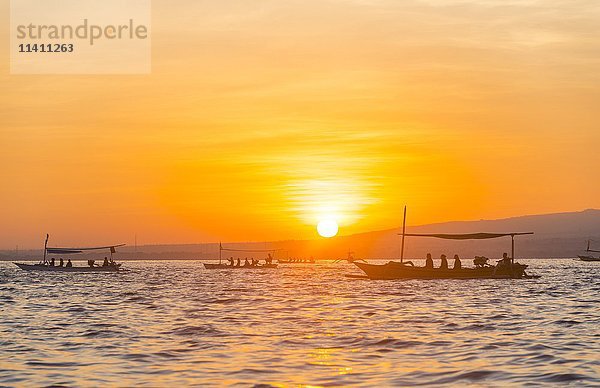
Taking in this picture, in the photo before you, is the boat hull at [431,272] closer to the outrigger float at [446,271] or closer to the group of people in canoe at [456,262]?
the outrigger float at [446,271]

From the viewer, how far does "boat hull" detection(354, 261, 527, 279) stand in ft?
248

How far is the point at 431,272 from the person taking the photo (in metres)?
76.7

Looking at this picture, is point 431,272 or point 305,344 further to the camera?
point 431,272

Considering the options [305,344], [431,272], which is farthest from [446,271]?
[305,344]

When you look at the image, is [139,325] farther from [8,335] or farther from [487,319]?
[487,319]

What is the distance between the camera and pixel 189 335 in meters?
31.5

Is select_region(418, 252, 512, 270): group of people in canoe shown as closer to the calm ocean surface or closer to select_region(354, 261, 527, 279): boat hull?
select_region(354, 261, 527, 279): boat hull

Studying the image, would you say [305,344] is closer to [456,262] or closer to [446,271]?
[446,271]

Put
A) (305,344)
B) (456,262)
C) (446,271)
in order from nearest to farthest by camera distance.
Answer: (305,344), (446,271), (456,262)

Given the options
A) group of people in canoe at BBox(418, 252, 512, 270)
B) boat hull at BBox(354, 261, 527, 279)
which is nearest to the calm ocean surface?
boat hull at BBox(354, 261, 527, 279)

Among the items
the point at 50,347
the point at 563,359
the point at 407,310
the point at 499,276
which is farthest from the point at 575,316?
the point at 499,276

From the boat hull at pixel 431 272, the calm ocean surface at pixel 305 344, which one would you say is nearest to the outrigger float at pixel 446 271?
the boat hull at pixel 431 272

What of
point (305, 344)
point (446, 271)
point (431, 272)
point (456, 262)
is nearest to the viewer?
point (305, 344)

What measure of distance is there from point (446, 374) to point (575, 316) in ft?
63.6
